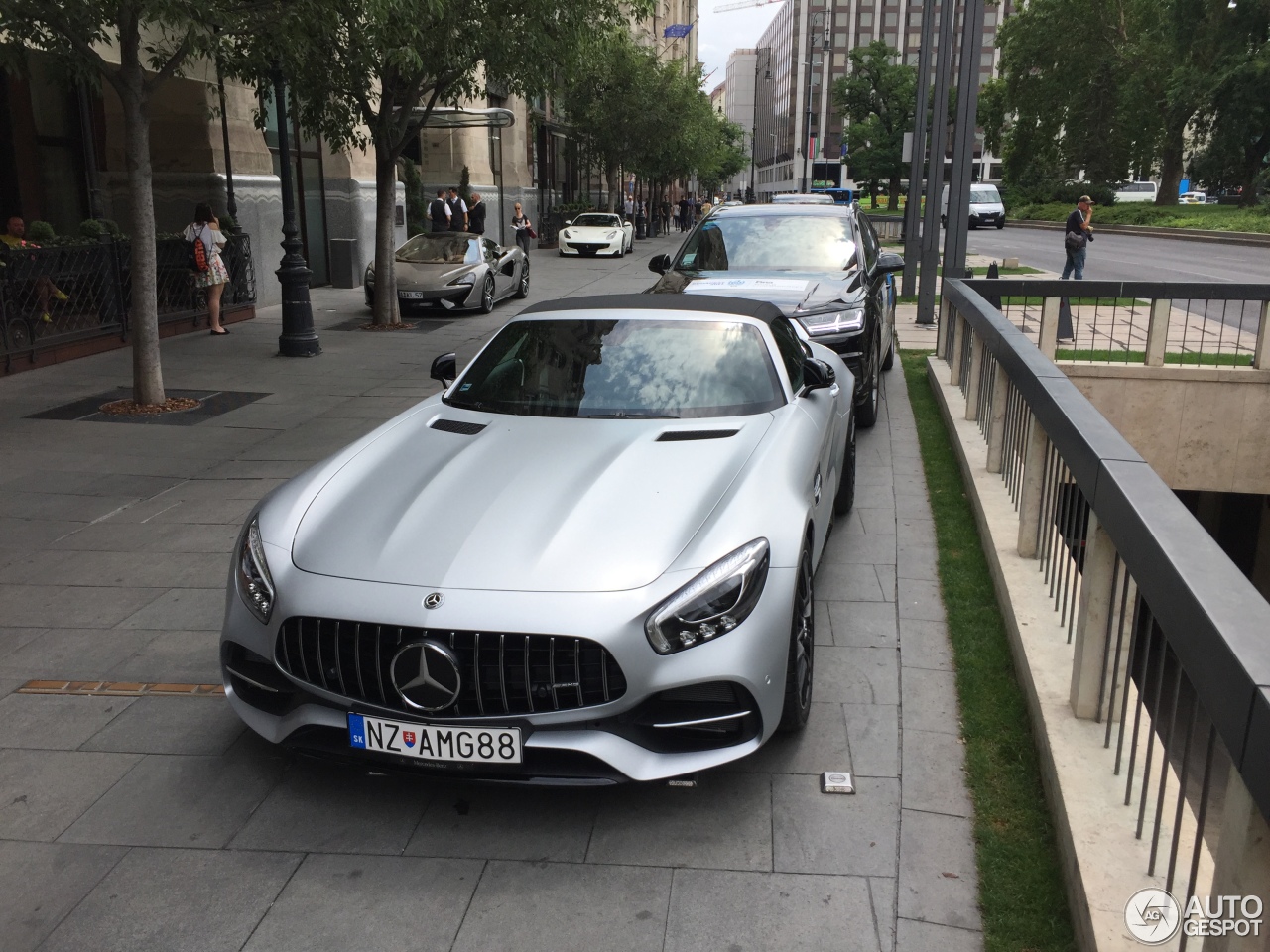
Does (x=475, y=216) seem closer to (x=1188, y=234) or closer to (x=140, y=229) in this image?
(x=140, y=229)

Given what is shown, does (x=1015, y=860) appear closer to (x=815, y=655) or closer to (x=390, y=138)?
(x=815, y=655)

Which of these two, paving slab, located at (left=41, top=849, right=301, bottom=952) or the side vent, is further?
the side vent

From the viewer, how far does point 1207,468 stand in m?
11.9

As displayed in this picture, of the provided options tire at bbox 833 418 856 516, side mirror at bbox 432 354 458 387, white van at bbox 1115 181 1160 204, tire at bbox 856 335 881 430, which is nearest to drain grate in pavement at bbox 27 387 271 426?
side mirror at bbox 432 354 458 387

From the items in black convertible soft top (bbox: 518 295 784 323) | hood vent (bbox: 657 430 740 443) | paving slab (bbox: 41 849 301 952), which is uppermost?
black convertible soft top (bbox: 518 295 784 323)

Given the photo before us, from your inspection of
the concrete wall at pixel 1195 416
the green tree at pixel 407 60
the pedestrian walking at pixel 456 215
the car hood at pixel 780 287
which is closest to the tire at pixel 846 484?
the car hood at pixel 780 287

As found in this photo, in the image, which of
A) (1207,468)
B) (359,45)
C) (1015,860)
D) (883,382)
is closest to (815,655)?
(1015,860)

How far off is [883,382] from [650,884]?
9141 millimetres

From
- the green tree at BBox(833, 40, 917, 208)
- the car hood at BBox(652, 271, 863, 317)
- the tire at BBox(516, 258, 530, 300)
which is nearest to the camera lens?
the car hood at BBox(652, 271, 863, 317)

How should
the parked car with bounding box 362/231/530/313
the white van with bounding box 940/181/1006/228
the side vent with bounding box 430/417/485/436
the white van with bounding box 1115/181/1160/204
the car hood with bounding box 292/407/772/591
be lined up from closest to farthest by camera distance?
1. the car hood with bounding box 292/407/772/591
2. the side vent with bounding box 430/417/485/436
3. the parked car with bounding box 362/231/530/313
4. the white van with bounding box 940/181/1006/228
5. the white van with bounding box 1115/181/1160/204

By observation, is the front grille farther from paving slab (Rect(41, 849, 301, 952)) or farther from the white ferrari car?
the white ferrari car

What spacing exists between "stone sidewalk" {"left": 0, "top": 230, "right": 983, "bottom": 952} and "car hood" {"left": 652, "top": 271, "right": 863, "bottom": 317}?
3.69m

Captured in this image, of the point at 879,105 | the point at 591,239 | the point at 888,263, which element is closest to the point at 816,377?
the point at 888,263

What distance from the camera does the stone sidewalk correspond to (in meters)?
3.13
